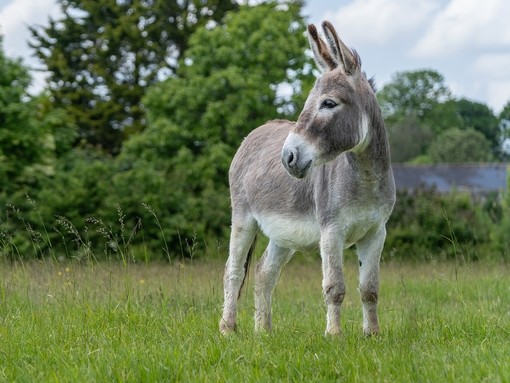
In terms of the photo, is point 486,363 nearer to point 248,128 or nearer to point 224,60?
point 248,128

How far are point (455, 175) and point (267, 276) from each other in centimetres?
4633

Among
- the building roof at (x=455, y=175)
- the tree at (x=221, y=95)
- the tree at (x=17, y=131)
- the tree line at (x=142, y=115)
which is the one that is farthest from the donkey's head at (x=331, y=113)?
the building roof at (x=455, y=175)

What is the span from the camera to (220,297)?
342 inches

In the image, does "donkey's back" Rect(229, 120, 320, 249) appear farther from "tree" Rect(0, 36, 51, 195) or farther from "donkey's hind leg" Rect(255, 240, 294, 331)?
"tree" Rect(0, 36, 51, 195)

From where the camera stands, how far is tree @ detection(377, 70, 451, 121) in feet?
289

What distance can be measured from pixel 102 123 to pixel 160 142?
643 centimetres

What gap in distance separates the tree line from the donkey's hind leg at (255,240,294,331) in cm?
563

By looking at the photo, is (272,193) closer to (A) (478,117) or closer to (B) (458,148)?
(B) (458,148)

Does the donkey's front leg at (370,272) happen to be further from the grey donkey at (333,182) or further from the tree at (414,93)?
the tree at (414,93)

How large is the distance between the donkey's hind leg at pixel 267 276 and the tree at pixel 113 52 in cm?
2947

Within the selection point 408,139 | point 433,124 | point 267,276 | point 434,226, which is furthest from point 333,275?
point 433,124

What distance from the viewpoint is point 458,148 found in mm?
75000

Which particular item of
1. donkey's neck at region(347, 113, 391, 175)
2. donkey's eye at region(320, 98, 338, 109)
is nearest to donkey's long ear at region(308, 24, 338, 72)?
donkey's eye at region(320, 98, 338, 109)

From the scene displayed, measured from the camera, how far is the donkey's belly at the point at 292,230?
6.52m
